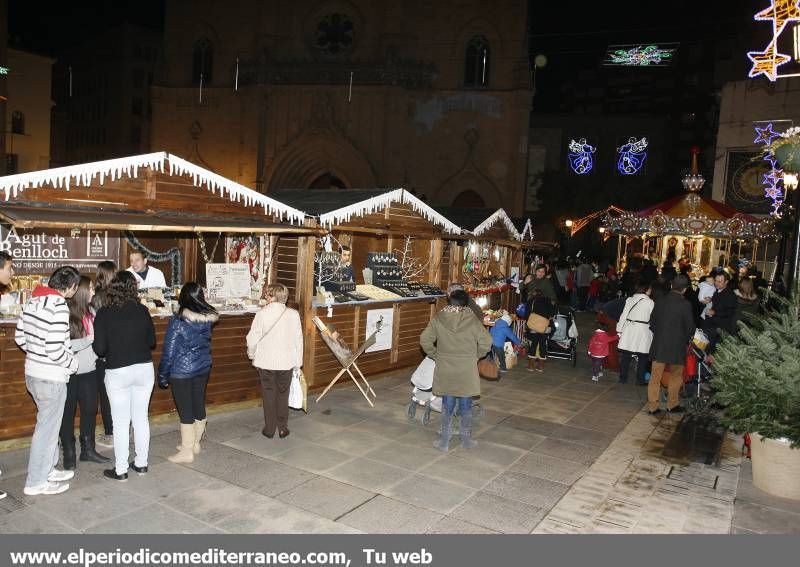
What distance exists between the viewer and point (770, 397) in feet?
17.5

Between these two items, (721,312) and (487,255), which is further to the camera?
(487,255)

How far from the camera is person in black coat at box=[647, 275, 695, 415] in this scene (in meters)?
7.62

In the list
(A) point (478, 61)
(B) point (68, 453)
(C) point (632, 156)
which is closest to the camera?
(B) point (68, 453)

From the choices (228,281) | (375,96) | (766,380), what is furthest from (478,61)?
(766,380)

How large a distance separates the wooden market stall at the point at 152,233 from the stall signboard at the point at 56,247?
11mm

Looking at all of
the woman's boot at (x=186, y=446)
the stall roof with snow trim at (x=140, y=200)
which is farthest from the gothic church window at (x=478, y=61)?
the woman's boot at (x=186, y=446)

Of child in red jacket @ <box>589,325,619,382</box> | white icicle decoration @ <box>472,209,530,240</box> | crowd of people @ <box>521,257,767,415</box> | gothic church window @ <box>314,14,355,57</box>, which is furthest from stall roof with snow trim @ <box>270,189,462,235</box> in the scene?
gothic church window @ <box>314,14,355,57</box>

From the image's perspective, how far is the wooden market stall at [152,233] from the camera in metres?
5.50

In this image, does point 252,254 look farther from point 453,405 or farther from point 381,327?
point 453,405

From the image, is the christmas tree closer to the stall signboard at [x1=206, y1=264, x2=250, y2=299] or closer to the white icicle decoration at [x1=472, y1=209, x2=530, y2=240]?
the stall signboard at [x1=206, y1=264, x2=250, y2=299]

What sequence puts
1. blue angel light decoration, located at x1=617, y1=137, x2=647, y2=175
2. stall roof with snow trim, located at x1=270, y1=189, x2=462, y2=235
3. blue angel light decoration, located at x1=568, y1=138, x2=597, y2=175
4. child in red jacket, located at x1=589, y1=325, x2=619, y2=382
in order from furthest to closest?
blue angel light decoration, located at x1=568, y1=138, x2=597, y2=175 < blue angel light decoration, located at x1=617, y1=137, x2=647, y2=175 < child in red jacket, located at x1=589, y1=325, x2=619, y2=382 < stall roof with snow trim, located at x1=270, y1=189, x2=462, y2=235

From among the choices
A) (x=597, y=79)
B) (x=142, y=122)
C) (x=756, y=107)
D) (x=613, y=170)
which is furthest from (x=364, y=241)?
(x=597, y=79)

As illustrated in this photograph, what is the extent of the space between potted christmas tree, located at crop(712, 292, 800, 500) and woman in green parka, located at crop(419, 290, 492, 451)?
233cm

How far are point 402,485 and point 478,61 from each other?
21.3 meters
